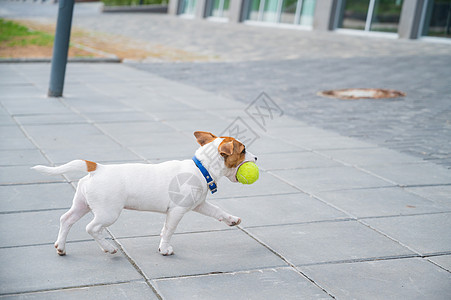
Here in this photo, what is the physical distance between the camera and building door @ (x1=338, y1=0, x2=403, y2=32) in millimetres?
21766

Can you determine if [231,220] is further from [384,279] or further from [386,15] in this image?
[386,15]

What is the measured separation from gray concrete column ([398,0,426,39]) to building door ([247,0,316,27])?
17.9 ft

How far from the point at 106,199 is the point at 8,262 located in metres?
0.79

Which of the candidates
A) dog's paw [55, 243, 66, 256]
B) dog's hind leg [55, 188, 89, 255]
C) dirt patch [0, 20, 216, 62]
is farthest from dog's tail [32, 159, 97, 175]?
dirt patch [0, 20, 216, 62]

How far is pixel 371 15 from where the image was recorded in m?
22.7

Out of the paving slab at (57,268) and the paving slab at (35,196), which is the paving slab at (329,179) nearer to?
the paving slab at (35,196)

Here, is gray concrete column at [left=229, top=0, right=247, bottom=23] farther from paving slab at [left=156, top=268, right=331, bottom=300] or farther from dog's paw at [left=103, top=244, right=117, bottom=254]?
paving slab at [left=156, top=268, right=331, bottom=300]

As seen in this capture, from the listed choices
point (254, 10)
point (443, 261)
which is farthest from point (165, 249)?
point (254, 10)

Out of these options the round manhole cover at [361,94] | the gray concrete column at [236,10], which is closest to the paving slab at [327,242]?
the round manhole cover at [361,94]

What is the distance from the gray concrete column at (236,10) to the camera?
3048 centimetres

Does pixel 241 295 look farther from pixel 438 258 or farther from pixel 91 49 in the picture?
pixel 91 49

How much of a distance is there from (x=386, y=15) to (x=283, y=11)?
700 cm

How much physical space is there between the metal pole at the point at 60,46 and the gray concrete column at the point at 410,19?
48.1 feet

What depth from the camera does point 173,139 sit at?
24.5ft
